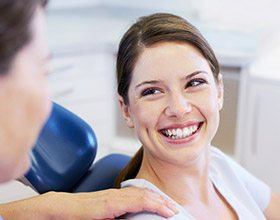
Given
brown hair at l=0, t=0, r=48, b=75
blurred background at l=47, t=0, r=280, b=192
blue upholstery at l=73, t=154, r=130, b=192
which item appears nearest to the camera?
brown hair at l=0, t=0, r=48, b=75

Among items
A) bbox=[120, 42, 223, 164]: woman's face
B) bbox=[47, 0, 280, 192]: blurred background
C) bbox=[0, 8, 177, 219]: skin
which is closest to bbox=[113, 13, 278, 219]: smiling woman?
bbox=[120, 42, 223, 164]: woman's face

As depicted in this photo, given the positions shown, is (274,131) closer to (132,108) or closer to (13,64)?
(132,108)

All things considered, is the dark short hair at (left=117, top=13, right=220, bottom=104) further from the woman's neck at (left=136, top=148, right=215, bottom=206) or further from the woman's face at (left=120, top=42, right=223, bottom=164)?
the woman's neck at (left=136, top=148, right=215, bottom=206)

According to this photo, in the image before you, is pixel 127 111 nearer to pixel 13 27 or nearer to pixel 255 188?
pixel 255 188

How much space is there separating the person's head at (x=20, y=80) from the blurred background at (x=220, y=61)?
5.50 ft

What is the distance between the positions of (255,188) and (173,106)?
0.40m

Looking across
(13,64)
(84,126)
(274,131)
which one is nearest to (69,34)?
(274,131)

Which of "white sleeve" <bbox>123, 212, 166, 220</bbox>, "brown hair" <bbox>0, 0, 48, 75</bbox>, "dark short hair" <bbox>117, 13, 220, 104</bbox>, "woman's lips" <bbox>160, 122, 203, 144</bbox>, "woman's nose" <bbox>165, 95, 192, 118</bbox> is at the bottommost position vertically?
"white sleeve" <bbox>123, 212, 166, 220</bbox>

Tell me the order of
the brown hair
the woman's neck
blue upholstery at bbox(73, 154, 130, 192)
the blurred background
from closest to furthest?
the brown hair, the woman's neck, blue upholstery at bbox(73, 154, 130, 192), the blurred background

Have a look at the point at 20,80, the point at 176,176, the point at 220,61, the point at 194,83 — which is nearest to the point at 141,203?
the point at 176,176

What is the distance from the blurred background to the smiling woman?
1077 millimetres

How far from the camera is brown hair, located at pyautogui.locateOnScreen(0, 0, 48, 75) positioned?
0.63 metres

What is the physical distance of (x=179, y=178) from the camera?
1.26 m

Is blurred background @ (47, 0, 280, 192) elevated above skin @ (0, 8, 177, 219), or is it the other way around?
skin @ (0, 8, 177, 219)
